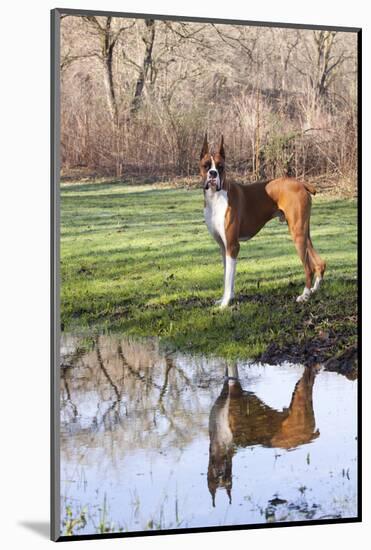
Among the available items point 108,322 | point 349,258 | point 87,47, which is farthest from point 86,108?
point 349,258

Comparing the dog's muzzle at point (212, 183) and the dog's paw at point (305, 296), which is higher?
the dog's muzzle at point (212, 183)

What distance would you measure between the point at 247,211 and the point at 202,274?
0.55 metres

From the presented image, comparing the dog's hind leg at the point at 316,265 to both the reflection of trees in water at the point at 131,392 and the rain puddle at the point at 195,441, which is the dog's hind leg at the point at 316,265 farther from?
the reflection of trees in water at the point at 131,392

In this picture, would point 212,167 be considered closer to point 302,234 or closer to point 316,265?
point 302,234

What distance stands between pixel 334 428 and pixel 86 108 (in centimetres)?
272

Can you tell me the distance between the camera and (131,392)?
30.0ft

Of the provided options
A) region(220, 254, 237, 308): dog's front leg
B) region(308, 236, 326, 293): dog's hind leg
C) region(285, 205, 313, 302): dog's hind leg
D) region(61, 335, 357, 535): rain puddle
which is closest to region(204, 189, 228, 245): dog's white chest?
region(220, 254, 237, 308): dog's front leg

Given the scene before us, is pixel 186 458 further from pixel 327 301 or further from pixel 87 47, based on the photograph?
pixel 87 47

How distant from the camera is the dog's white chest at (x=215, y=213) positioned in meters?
9.57

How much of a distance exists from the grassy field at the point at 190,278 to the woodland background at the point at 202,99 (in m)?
0.23

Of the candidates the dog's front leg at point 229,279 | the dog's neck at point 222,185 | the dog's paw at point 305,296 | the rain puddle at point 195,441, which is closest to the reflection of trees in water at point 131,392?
the rain puddle at point 195,441

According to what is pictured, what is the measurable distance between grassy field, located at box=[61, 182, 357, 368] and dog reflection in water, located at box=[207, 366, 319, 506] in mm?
254

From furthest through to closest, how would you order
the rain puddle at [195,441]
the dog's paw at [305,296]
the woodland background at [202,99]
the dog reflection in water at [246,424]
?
the dog's paw at [305,296]
the dog reflection in water at [246,424]
the woodland background at [202,99]
the rain puddle at [195,441]

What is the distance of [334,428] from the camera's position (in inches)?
378
